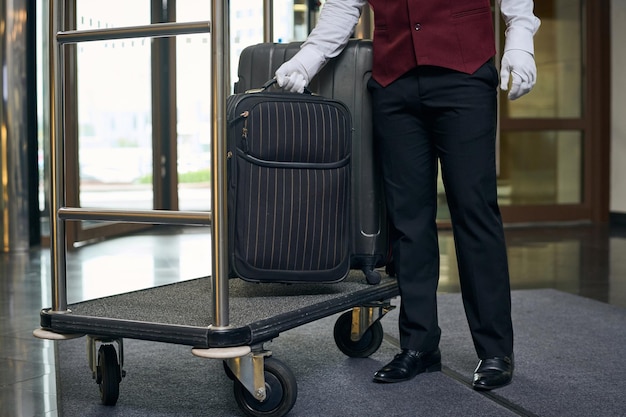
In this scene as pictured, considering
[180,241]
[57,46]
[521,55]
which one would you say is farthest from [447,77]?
[180,241]

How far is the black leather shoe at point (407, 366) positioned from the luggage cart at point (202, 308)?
18 cm

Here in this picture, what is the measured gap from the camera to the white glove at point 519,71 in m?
2.06

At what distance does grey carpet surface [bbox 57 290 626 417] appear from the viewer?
198cm

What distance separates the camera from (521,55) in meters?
2.07

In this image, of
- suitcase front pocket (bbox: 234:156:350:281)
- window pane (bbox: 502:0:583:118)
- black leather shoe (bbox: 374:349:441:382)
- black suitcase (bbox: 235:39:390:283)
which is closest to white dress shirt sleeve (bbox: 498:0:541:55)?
black suitcase (bbox: 235:39:390:283)

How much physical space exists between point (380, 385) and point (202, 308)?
19.3 inches

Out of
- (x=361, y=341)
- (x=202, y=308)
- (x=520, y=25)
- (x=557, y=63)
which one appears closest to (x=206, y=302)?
(x=202, y=308)

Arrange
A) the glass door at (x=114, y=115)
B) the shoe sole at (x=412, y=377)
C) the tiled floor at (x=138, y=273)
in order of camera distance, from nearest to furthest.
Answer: the shoe sole at (x=412, y=377), the tiled floor at (x=138, y=273), the glass door at (x=114, y=115)

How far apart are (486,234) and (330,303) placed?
43cm

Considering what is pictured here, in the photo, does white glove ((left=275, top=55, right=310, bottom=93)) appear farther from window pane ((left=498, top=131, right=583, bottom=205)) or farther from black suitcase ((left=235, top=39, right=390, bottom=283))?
window pane ((left=498, top=131, right=583, bottom=205))

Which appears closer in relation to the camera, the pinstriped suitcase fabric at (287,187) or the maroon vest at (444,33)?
the pinstriped suitcase fabric at (287,187)

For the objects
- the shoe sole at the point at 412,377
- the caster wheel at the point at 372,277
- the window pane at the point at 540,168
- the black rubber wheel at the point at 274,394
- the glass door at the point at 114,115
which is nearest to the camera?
the black rubber wheel at the point at 274,394

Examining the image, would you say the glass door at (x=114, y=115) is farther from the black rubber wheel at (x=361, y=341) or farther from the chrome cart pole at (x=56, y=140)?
the chrome cart pole at (x=56, y=140)

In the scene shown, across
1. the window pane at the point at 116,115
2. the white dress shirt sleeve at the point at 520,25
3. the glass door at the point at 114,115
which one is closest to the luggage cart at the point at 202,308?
the white dress shirt sleeve at the point at 520,25
